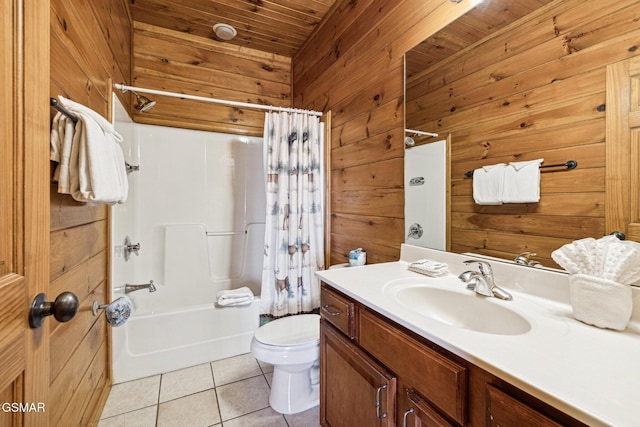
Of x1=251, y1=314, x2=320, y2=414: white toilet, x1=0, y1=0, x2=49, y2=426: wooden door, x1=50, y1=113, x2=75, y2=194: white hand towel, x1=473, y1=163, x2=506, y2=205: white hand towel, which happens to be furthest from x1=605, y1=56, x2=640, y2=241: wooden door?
x1=50, y1=113, x2=75, y2=194: white hand towel

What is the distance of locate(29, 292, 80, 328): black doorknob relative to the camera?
564 mm

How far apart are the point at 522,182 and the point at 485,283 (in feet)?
1.31

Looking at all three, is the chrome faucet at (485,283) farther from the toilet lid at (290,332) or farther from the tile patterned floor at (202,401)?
the tile patterned floor at (202,401)

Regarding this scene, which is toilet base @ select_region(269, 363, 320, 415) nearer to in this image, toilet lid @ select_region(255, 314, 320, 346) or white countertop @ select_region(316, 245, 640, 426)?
toilet lid @ select_region(255, 314, 320, 346)

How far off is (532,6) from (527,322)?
42.2 inches

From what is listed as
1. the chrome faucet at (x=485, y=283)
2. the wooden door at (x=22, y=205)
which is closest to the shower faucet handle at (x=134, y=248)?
the wooden door at (x=22, y=205)

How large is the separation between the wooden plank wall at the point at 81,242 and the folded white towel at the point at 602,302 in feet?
4.71

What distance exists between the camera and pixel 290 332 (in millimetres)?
1619

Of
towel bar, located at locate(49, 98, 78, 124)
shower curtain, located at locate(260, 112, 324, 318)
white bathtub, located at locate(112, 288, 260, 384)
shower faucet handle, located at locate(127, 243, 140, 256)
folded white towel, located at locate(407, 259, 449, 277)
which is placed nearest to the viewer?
towel bar, located at locate(49, 98, 78, 124)

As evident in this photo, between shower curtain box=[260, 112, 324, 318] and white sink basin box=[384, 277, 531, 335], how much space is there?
1.01 meters

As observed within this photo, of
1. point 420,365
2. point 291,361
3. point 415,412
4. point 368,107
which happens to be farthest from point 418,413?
point 368,107

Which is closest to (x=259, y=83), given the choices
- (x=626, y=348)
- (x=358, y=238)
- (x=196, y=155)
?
(x=196, y=155)

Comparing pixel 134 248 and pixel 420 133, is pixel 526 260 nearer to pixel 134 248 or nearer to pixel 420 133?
pixel 420 133

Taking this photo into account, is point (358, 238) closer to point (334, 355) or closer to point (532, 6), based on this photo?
point (334, 355)
